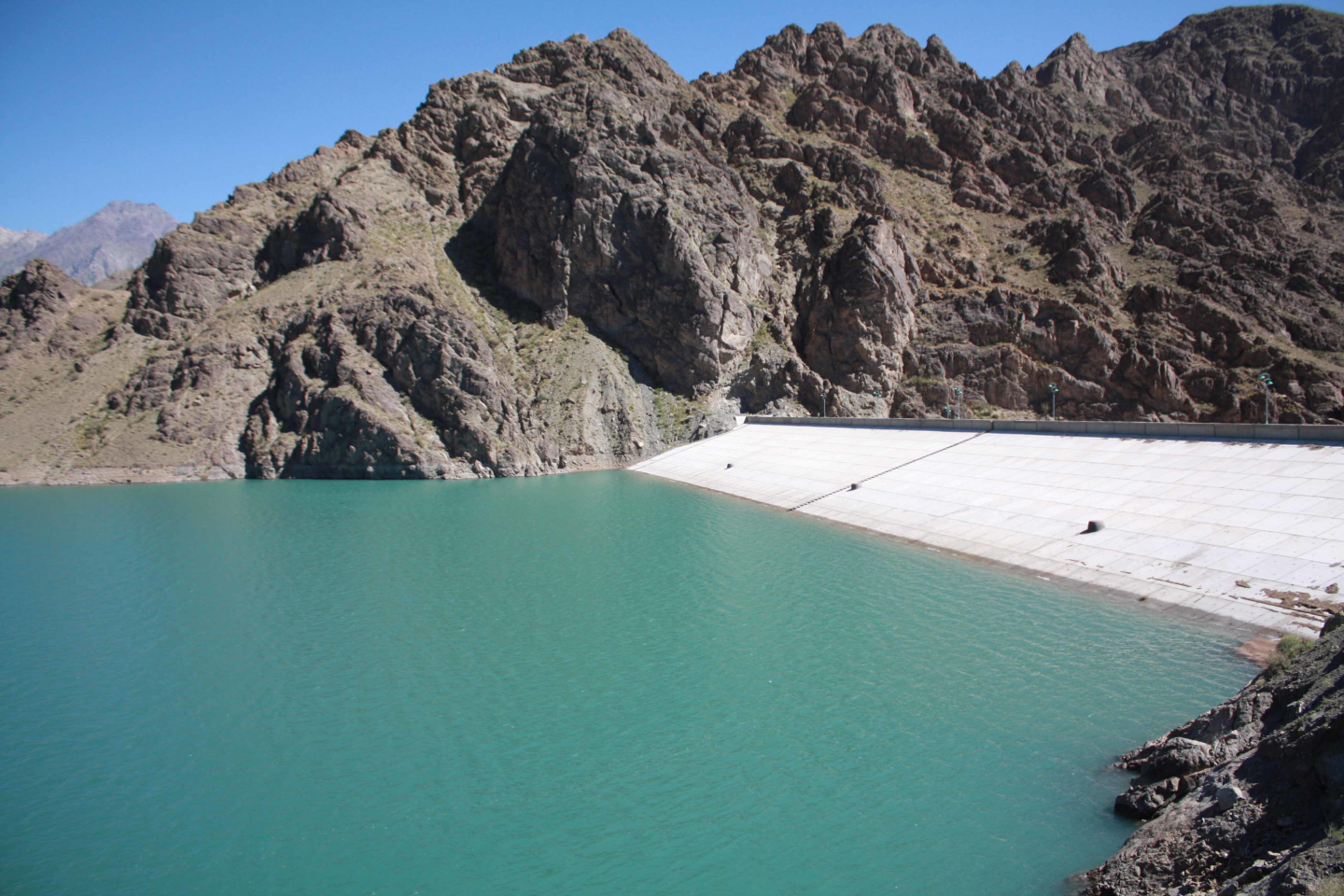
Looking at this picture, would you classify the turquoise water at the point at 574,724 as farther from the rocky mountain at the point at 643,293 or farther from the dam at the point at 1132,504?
the rocky mountain at the point at 643,293

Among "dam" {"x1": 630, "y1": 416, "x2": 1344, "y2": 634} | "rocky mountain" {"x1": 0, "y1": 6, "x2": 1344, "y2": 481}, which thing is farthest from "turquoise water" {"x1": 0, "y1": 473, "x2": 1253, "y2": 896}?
"rocky mountain" {"x1": 0, "y1": 6, "x2": 1344, "y2": 481}

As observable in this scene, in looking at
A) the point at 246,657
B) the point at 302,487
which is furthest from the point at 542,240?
the point at 246,657

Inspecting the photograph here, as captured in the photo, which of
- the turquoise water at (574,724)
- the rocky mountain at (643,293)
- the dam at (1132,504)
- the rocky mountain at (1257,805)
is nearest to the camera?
the rocky mountain at (1257,805)

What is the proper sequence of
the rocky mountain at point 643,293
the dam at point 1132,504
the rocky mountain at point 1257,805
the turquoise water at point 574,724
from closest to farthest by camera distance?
the rocky mountain at point 1257,805 < the turquoise water at point 574,724 < the dam at point 1132,504 < the rocky mountain at point 643,293

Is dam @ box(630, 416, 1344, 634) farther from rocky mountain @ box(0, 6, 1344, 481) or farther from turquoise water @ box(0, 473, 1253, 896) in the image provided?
rocky mountain @ box(0, 6, 1344, 481)

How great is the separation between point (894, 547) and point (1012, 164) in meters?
96.3

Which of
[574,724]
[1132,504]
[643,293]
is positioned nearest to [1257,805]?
[574,724]

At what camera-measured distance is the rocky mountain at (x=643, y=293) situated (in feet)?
219

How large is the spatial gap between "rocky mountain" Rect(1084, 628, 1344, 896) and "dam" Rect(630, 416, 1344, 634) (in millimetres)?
10928

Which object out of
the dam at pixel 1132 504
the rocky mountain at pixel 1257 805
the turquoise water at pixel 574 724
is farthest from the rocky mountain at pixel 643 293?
the rocky mountain at pixel 1257 805

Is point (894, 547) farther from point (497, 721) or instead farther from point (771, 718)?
point (497, 721)

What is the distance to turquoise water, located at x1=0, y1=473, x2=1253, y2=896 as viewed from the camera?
10648mm

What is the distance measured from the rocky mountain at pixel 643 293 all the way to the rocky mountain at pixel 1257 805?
6041 centimetres

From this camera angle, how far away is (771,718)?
1502 cm
